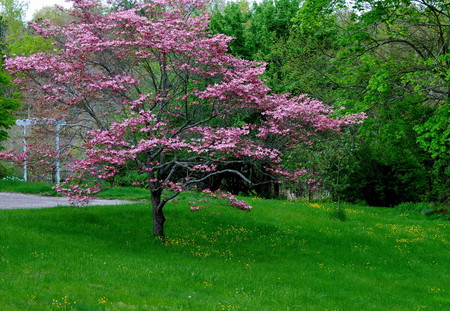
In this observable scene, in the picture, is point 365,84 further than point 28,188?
No

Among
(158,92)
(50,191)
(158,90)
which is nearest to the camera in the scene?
(158,90)

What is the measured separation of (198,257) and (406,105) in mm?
12880

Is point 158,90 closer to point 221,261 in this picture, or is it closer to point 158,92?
point 158,92

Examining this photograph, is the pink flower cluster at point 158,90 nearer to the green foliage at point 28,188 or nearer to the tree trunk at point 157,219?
the tree trunk at point 157,219

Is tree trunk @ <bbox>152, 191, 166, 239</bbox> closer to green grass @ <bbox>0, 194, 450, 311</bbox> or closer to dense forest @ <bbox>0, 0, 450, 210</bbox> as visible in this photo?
green grass @ <bbox>0, 194, 450, 311</bbox>

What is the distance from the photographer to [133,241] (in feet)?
44.8

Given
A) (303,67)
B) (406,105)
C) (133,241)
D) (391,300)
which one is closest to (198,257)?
(133,241)

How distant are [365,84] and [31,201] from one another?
52.5 ft

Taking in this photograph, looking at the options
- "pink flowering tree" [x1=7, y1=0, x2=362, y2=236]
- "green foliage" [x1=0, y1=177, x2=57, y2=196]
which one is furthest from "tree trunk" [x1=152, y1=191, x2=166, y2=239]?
"green foliage" [x1=0, y1=177, x2=57, y2=196]

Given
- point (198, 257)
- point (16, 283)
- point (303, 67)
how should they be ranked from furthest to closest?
point (303, 67) → point (198, 257) → point (16, 283)

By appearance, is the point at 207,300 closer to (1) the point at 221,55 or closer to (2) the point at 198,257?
(2) the point at 198,257

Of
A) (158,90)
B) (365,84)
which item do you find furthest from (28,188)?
(365,84)

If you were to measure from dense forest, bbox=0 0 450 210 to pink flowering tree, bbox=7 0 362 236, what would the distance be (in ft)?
6.11

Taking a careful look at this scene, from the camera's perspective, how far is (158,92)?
47.1 ft
